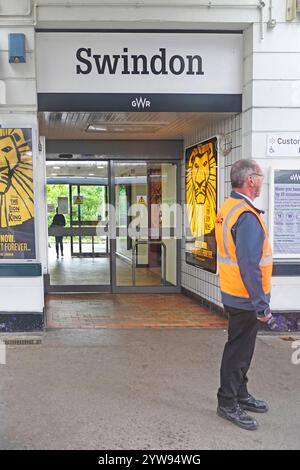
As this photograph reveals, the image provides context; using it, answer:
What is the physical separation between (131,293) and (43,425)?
4.96 meters

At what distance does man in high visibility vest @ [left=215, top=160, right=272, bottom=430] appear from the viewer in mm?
3336

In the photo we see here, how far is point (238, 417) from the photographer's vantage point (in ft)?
11.4

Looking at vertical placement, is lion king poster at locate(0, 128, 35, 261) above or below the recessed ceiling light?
below

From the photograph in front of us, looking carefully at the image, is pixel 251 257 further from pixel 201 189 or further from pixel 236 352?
pixel 201 189

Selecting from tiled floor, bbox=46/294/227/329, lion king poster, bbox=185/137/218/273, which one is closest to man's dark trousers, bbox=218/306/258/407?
tiled floor, bbox=46/294/227/329

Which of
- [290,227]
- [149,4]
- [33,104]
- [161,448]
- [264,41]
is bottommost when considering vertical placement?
[161,448]

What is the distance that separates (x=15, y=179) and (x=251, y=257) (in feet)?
10.8

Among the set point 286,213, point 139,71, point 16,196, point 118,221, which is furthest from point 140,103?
point 118,221

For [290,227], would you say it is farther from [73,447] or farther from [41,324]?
[73,447]

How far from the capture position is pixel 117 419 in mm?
3562

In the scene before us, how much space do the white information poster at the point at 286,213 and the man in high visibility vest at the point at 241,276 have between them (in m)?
2.28

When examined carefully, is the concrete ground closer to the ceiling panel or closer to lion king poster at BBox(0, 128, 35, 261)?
lion king poster at BBox(0, 128, 35, 261)

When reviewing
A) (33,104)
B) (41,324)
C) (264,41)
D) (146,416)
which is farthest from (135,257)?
(146,416)

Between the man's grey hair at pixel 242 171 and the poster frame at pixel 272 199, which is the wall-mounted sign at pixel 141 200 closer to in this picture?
the poster frame at pixel 272 199
